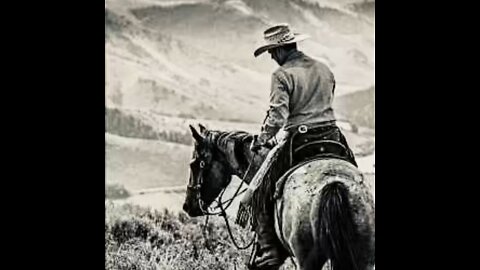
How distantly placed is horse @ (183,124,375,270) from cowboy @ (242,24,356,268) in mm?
57

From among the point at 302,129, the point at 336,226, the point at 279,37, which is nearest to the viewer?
the point at 336,226

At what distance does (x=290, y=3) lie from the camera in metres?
5.69

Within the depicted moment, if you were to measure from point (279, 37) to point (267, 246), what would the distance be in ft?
2.95

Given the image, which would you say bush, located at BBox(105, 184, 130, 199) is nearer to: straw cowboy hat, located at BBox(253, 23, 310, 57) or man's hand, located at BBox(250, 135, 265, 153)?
man's hand, located at BBox(250, 135, 265, 153)

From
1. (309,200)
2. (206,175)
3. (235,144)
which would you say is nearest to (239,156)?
(235,144)

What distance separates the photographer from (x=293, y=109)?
217 inches

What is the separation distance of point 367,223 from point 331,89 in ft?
1.96

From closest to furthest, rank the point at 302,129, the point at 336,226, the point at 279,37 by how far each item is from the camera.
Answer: the point at 336,226
the point at 302,129
the point at 279,37

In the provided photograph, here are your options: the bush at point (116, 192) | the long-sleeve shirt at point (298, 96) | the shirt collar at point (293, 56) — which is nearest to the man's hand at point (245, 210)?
the long-sleeve shirt at point (298, 96)

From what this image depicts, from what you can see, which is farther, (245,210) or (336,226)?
(245,210)

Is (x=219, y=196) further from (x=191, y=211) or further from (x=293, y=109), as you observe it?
(x=293, y=109)

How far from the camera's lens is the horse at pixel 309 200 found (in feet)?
17.6

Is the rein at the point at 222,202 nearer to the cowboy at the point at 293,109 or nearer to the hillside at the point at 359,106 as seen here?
the cowboy at the point at 293,109

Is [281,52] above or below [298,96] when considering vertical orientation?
above
